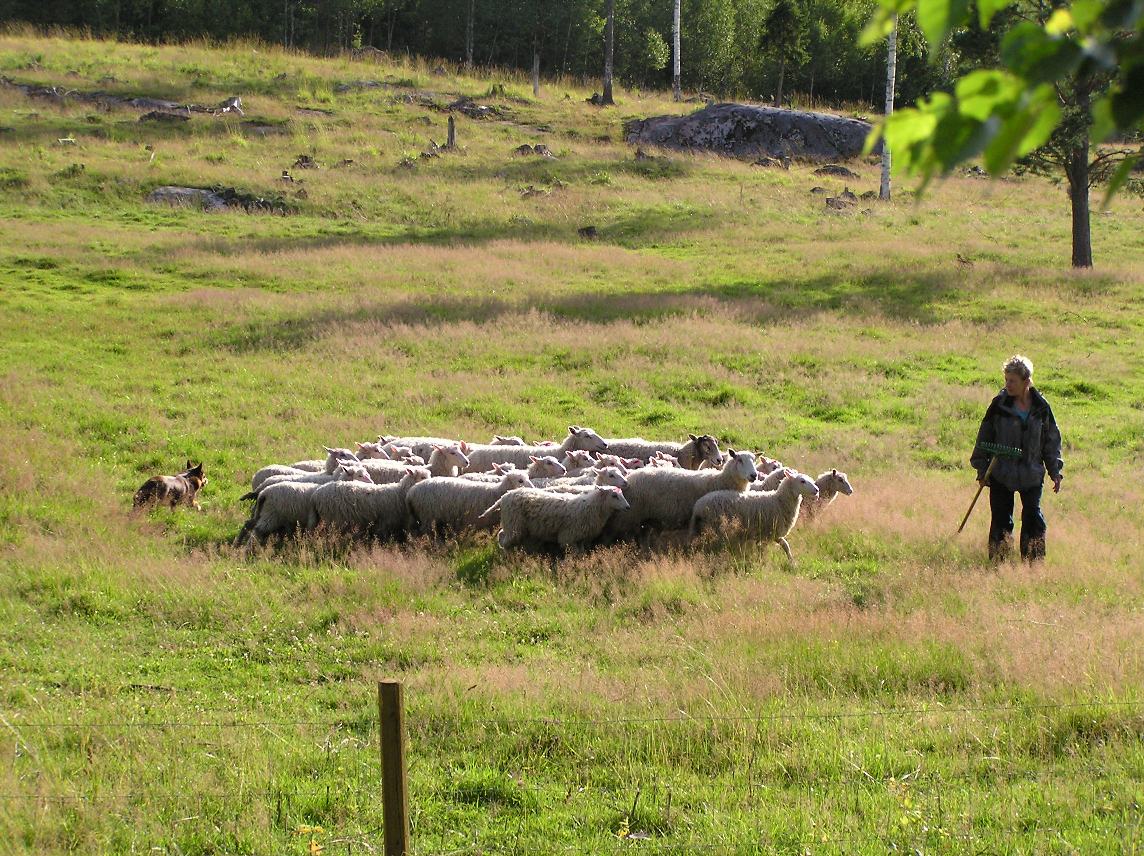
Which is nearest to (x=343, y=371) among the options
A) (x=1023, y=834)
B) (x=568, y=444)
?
(x=568, y=444)

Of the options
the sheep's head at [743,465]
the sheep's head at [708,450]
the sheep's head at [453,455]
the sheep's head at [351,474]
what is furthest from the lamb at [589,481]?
the sheep's head at [351,474]

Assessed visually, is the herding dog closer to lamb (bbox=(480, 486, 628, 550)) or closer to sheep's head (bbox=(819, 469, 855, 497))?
lamb (bbox=(480, 486, 628, 550))

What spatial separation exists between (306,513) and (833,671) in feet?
22.4

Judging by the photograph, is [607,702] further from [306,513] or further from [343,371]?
[343,371]

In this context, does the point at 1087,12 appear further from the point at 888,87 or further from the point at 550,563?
the point at 888,87

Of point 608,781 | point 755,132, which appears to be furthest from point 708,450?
point 755,132

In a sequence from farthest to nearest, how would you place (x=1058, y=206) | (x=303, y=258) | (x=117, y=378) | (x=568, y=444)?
(x=1058, y=206)
(x=303, y=258)
(x=117, y=378)
(x=568, y=444)

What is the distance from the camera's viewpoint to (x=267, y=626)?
33.3ft

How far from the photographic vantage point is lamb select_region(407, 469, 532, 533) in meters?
13.3

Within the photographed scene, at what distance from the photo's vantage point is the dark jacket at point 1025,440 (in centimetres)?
→ 1187

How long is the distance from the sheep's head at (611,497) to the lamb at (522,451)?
2.60 meters

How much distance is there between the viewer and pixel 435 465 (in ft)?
48.2

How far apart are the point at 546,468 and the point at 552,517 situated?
173 cm

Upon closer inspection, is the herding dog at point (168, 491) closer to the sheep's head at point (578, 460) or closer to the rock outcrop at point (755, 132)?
the sheep's head at point (578, 460)
